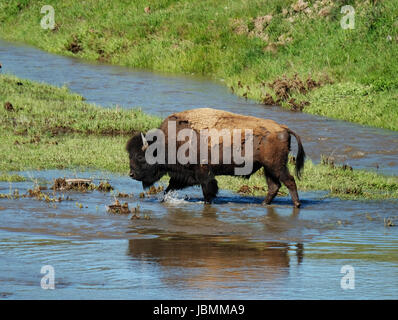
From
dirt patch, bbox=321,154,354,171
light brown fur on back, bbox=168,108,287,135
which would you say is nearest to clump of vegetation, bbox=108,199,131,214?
light brown fur on back, bbox=168,108,287,135

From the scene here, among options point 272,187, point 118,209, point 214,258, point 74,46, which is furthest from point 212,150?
point 74,46

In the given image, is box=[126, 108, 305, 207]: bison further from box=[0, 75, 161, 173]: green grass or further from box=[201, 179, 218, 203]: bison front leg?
box=[0, 75, 161, 173]: green grass

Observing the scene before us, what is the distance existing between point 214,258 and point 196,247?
587mm

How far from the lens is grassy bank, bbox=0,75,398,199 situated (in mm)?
13039

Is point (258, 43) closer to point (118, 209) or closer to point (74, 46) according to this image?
point (74, 46)

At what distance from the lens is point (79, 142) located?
598 inches

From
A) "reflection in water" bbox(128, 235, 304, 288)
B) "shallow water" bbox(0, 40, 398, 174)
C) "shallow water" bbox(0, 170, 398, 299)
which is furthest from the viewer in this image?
"shallow water" bbox(0, 40, 398, 174)

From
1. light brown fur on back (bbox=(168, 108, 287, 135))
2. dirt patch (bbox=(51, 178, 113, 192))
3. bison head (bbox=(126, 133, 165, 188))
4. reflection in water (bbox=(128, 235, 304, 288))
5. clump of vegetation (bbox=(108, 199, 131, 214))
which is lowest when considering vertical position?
reflection in water (bbox=(128, 235, 304, 288))

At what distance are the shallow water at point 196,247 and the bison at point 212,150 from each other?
33 cm

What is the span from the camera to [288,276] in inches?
313

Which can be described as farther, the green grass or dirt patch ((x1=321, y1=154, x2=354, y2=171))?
dirt patch ((x1=321, y1=154, x2=354, y2=171))

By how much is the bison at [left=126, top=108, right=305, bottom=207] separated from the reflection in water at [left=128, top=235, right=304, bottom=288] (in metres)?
2.24

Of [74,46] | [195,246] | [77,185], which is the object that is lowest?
[195,246]
